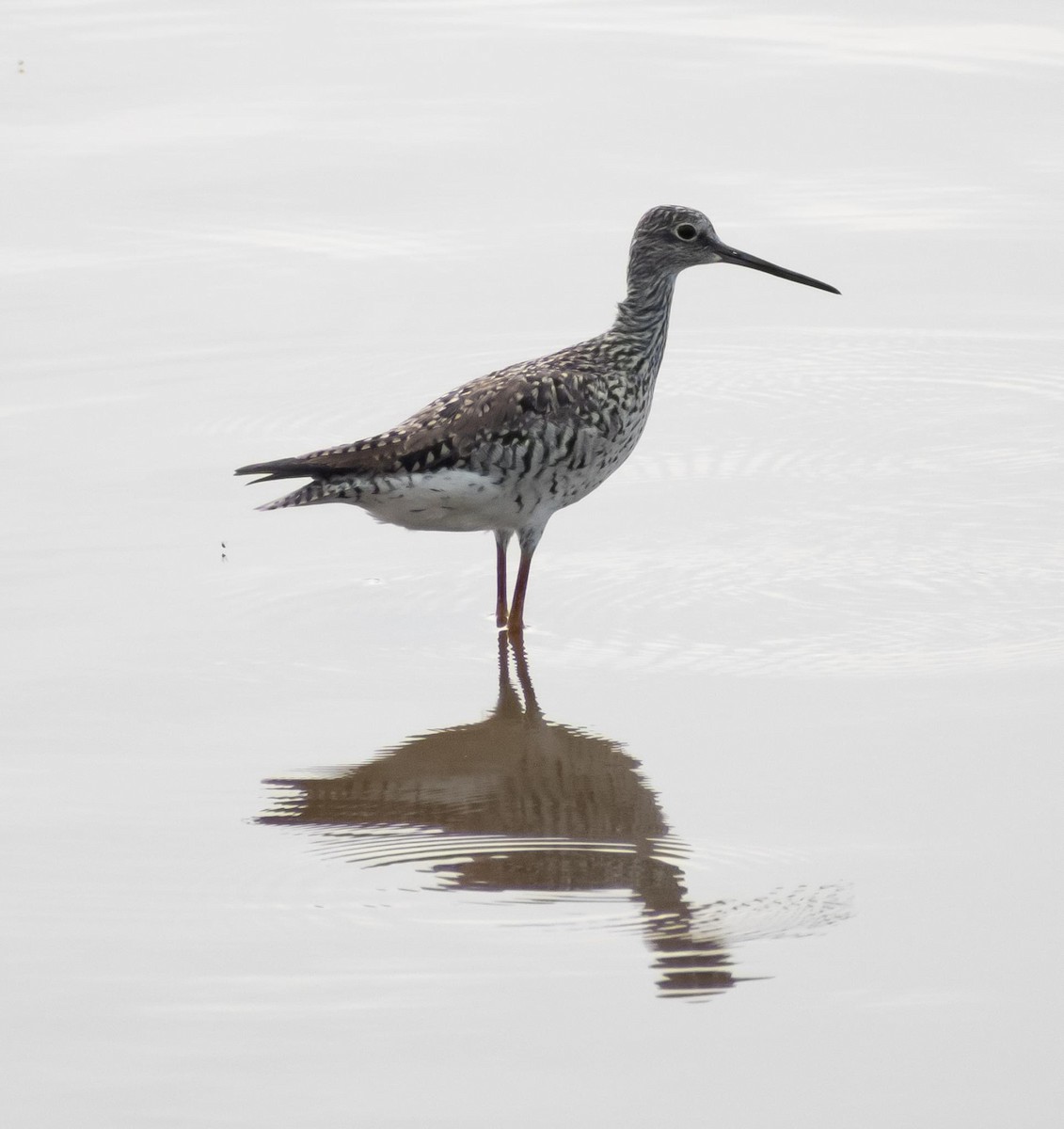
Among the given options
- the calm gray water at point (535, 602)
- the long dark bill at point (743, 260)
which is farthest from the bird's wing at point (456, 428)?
the long dark bill at point (743, 260)

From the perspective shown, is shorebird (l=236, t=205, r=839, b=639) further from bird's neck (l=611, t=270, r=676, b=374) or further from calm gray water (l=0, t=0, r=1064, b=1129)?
calm gray water (l=0, t=0, r=1064, b=1129)

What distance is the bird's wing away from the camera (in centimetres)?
779

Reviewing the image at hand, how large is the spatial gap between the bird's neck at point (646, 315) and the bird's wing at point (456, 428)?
0.47m

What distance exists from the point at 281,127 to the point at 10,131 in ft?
5.98

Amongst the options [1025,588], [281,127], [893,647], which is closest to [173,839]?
[893,647]

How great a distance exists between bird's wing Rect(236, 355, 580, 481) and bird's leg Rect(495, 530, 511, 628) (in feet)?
1.58

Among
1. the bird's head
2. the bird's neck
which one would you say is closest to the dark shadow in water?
the bird's neck

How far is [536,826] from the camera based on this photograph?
6250 mm

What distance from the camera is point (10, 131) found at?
44.4 ft

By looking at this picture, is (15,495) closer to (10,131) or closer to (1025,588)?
(1025,588)

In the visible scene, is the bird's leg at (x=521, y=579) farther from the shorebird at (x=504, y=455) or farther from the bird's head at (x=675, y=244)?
the bird's head at (x=675, y=244)

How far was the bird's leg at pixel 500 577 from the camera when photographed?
26.6 feet

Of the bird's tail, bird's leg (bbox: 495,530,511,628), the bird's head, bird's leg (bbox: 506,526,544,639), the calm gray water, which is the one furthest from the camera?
the bird's head

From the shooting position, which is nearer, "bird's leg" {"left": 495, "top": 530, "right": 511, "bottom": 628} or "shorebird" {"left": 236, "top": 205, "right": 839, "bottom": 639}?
"shorebird" {"left": 236, "top": 205, "right": 839, "bottom": 639}
